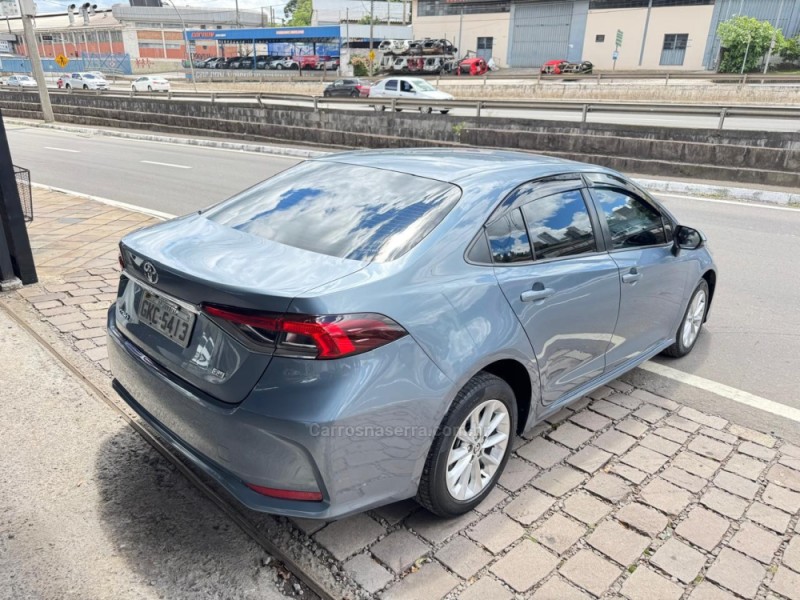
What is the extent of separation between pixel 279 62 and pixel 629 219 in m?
62.0

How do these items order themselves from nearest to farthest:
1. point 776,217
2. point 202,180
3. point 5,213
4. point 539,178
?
point 539,178 → point 5,213 → point 776,217 → point 202,180

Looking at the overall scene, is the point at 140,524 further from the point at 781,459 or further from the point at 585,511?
the point at 781,459

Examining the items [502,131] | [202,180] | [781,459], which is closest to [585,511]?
[781,459]

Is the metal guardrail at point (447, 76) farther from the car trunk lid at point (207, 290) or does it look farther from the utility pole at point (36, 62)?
the car trunk lid at point (207, 290)

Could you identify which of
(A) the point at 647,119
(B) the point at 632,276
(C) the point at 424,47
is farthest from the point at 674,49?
(B) the point at 632,276

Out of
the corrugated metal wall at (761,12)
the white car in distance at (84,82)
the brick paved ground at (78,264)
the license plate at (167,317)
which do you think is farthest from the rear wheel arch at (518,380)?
the corrugated metal wall at (761,12)

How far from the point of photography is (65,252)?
22.5ft

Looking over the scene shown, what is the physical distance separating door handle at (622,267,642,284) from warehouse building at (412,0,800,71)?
164ft

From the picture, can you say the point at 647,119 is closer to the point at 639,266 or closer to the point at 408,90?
the point at 408,90

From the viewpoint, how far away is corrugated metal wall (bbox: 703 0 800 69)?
48438 millimetres

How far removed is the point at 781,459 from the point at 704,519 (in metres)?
0.84

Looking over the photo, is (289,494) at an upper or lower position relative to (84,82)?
upper

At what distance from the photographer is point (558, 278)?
10.0 feet

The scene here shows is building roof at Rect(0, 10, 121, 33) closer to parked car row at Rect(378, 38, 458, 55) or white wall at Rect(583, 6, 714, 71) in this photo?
parked car row at Rect(378, 38, 458, 55)
